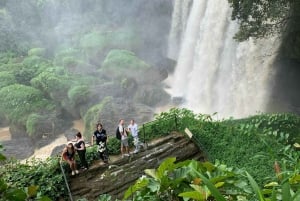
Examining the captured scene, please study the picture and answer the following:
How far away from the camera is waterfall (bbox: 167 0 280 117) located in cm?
1956

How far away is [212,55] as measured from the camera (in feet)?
77.5

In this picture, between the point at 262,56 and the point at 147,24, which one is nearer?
the point at 262,56

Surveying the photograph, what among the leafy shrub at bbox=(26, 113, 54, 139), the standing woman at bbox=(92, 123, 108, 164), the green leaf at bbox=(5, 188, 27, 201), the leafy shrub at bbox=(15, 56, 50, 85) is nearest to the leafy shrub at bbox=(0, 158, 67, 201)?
the standing woman at bbox=(92, 123, 108, 164)

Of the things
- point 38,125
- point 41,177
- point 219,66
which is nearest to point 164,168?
point 41,177

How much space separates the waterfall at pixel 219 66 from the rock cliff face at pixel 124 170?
7.20 metres

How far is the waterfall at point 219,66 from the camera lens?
19562 millimetres

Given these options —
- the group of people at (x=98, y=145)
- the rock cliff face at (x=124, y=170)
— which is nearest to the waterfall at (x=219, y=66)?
the rock cliff face at (x=124, y=170)

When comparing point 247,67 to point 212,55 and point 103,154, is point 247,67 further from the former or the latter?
point 103,154

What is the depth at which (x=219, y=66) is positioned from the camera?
23.2m

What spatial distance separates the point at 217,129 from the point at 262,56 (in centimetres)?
602

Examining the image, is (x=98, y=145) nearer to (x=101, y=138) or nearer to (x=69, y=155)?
(x=101, y=138)

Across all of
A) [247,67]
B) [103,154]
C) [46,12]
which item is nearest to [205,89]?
[247,67]

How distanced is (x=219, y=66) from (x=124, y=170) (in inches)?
520

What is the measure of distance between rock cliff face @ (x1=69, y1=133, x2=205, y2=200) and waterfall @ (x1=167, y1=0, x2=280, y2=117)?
7201 millimetres
